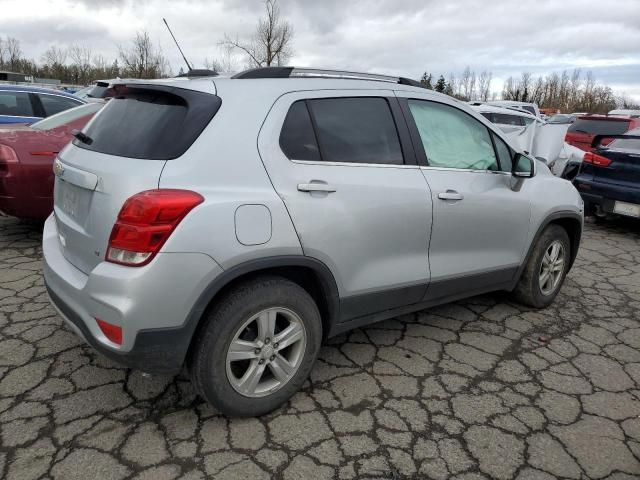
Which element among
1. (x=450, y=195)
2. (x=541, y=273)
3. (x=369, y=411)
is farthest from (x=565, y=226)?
(x=369, y=411)

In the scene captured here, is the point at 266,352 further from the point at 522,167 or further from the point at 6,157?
the point at 6,157

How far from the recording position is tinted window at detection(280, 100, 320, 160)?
8.25 feet

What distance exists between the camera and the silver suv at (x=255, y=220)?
2164 millimetres

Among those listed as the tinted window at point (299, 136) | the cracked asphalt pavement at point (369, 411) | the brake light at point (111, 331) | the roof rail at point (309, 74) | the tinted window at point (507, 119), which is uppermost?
the roof rail at point (309, 74)

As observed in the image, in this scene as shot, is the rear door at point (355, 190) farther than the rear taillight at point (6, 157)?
No

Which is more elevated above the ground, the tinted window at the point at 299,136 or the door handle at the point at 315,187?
the tinted window at the point at 299,136

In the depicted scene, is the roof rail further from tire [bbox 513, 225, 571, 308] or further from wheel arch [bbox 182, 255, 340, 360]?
tire [bbox 513, 225, 571, 308]

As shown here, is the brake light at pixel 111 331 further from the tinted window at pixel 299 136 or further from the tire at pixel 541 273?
the tire at pixel 541 273

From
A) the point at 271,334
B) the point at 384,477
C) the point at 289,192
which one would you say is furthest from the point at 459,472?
the point at 289,192

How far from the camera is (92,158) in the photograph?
249 centimetres

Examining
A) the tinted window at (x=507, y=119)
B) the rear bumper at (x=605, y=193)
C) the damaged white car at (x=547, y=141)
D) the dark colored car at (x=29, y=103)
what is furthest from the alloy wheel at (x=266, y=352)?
the tinted window at (x=507, y=119)

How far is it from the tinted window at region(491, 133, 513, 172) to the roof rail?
33.0 inches

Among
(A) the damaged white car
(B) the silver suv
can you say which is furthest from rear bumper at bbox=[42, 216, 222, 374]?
(A) the damaged white car

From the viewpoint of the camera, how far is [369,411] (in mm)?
2711
